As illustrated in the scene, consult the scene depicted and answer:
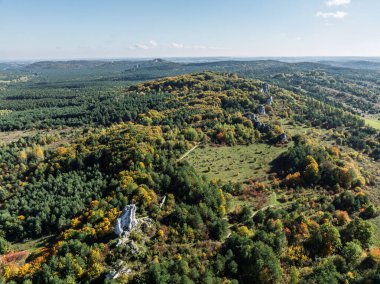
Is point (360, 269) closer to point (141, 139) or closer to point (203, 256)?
point (203, 256)

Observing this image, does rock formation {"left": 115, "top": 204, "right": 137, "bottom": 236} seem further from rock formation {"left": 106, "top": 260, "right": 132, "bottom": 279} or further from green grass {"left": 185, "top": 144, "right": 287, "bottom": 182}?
green grass {"left": 185, "top": 144, "right": 287, "bottom": 182}

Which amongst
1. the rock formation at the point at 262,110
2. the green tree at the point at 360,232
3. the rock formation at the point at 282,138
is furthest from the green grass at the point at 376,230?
the rock formation at the point at 262,110

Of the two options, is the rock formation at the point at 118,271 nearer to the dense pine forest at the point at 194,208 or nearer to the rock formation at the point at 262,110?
the dense pine forest at the point at 194,208

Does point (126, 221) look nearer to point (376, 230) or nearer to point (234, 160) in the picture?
point (234, 160)

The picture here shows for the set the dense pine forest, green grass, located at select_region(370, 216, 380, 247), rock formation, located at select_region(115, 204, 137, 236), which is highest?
rock formation, located at select_region(115, 204, 137, 236)

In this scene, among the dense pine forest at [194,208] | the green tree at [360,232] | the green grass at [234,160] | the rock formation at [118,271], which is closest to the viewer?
the rock formation at [118,271]

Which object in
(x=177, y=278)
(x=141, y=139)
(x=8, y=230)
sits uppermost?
(x=141, y=139)

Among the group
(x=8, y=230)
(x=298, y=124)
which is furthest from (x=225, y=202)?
(x=298, y=124)

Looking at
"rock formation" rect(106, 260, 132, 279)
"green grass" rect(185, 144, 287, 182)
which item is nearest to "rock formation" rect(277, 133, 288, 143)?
"green grass" rect(185, 144, 287, 182)
